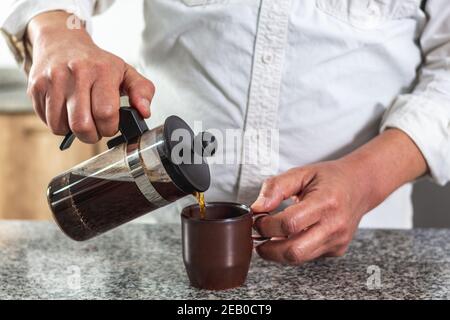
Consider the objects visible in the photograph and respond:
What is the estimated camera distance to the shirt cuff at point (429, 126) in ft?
3.98

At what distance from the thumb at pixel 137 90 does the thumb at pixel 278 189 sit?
8.8 inches

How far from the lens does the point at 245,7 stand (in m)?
1.27

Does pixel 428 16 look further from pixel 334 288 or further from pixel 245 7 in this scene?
pixel 334 288

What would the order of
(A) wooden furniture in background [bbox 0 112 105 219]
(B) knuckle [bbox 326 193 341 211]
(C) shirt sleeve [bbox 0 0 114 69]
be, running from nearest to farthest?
(B) knuckle [bbox 326 193 341 211], (C) shirt sleeve [bbox 0 0 114 69], (A) wooden furniture in background [bbox 0 112 105 219]

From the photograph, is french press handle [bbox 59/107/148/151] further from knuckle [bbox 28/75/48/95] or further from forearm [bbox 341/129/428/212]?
forearm [bbox 341/129/428/212]

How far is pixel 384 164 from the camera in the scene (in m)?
1.18

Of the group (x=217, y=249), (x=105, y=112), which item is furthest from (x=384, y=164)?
(x=105, y=112)

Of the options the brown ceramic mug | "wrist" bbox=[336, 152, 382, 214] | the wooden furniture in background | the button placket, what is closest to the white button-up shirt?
the button placket

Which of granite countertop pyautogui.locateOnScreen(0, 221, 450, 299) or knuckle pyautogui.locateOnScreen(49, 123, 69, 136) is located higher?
knuckle pyautogui.locateOnScreen(49, 123, 69, 136)

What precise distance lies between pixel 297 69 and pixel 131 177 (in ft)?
1.58

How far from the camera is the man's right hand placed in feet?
3.14

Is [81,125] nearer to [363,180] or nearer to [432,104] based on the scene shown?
[363,180]

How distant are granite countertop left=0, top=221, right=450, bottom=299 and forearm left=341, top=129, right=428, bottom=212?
0.11 metres

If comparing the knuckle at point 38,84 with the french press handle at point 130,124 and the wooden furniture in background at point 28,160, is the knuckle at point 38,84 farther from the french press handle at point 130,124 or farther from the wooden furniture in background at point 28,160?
the wooden furniture in background at point 28,160
